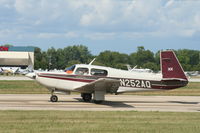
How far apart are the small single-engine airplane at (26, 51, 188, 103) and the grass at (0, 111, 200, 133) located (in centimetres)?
435

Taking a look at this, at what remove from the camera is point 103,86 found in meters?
19.0

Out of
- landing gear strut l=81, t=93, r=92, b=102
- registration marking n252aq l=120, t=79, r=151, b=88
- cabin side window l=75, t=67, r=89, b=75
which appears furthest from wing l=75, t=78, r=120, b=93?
registration marking n252aq l=120, t=79, r=151, b=88

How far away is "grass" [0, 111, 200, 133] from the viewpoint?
36.7ft

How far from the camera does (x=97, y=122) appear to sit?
41.5 ft

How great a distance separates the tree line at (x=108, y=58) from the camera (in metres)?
129

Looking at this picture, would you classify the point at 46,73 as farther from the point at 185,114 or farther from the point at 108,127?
the point at 108,127

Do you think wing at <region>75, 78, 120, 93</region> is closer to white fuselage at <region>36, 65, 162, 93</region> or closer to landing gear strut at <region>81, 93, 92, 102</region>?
white fuselage at <region>36, 65, 162, 93</region>

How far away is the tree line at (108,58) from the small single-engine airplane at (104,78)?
94442mm

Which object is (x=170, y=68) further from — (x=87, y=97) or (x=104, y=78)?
(x=87, y=97)

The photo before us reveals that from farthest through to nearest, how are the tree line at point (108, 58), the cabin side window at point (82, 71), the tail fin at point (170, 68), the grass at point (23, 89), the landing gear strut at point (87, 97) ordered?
the tree line at point (108, 58) < the grass at point (23, 89) < the tail fin at point (170, 68) < the landing gear strut at point (87, 97) < the cabin side window at point (82, 71)

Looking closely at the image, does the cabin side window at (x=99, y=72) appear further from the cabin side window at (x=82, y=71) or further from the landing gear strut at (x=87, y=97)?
the landing gear strut at (x=87, y=97)

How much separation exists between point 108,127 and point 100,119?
177 cm

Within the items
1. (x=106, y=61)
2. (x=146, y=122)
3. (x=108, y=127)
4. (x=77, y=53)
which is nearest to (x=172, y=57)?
(x=146, y=122)

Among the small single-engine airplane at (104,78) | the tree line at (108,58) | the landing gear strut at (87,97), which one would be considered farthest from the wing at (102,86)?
the tree line at (108,58)
